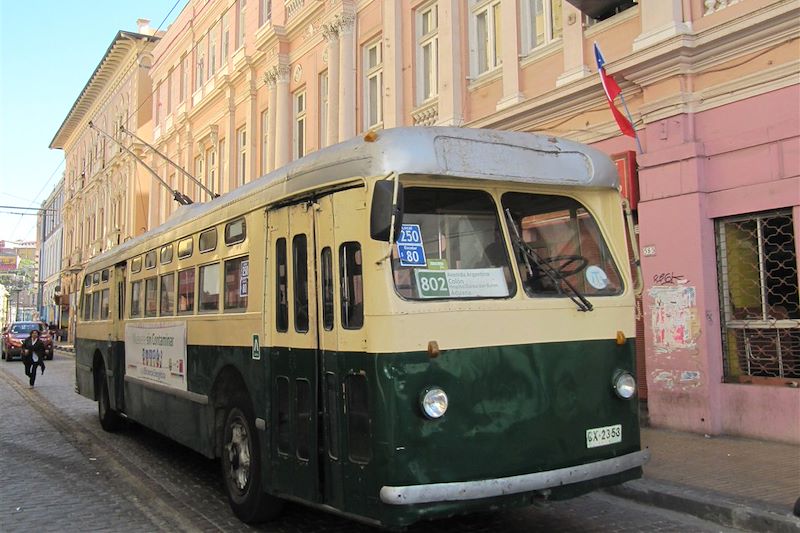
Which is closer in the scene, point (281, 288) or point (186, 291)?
point (281, 288)

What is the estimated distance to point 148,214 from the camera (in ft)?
112

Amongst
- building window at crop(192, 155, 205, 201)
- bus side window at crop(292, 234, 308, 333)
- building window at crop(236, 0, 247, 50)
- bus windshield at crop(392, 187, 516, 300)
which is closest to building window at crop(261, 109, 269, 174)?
building window at crop(236, 0, 247, 50)

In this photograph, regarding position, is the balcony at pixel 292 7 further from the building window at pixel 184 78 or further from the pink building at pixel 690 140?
the building window at pixel 184 78

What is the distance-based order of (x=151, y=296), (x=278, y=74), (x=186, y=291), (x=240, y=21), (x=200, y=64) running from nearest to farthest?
(x=186, y=291) → (x=151, y=296) → (x=278, y=74) → (x=240, y=21) → (x=200, y=64)

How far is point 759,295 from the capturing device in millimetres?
8680

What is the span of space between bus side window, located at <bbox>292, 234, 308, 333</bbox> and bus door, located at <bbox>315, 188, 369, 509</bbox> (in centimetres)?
21

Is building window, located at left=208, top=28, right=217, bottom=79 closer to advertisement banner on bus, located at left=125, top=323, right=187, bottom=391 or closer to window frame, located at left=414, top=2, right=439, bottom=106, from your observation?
window frame, located at left=414, top=2, right=439, bottom=106

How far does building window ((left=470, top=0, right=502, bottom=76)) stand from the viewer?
1333cm

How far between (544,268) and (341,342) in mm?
1463

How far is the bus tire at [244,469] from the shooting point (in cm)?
548

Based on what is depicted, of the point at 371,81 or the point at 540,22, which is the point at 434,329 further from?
the point at 371,81

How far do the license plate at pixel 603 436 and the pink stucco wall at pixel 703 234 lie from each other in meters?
4.31

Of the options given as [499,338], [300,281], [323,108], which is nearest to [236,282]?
[300,281]

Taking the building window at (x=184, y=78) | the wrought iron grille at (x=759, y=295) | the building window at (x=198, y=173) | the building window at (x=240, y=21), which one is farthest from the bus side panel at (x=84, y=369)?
the building window at (x=184, y=78)
